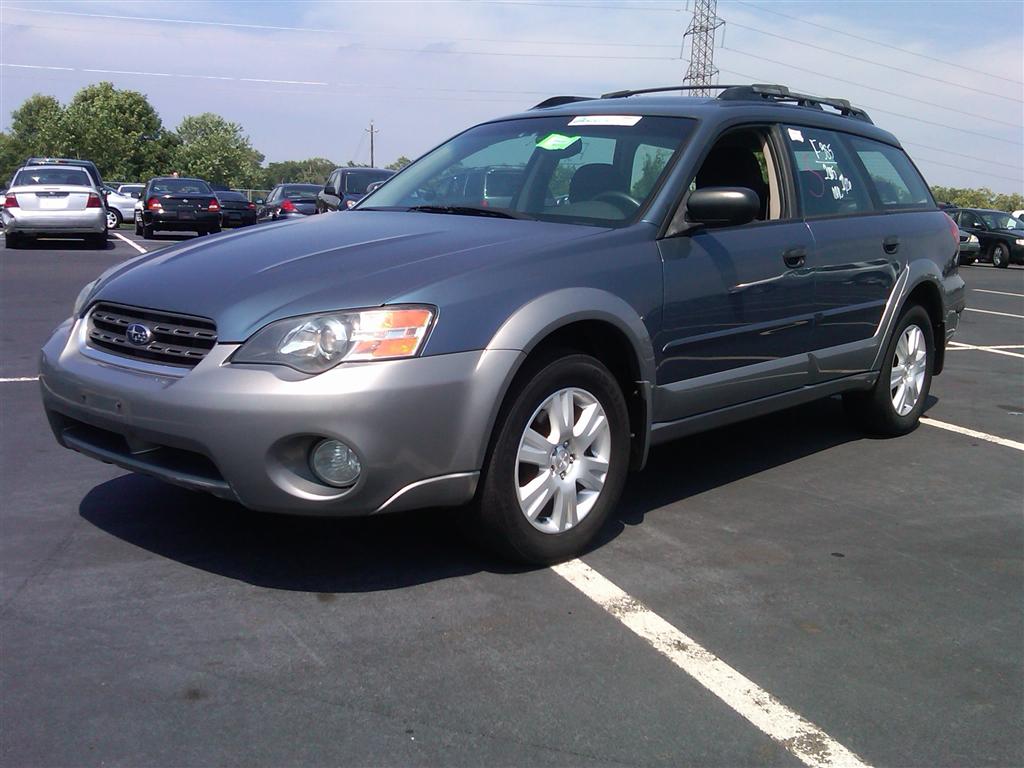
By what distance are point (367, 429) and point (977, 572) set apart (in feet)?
8.04

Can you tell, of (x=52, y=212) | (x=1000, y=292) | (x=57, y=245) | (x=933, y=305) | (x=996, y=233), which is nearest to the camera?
(x=933, y=305)

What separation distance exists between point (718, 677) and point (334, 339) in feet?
5.07

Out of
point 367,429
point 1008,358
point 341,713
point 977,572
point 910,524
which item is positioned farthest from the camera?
point 1008,358

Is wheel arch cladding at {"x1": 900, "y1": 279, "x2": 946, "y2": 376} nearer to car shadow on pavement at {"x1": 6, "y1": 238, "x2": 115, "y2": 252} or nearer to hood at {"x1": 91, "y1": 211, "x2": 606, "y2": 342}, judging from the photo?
hood at {"x1": 91, "y1": 211, "x2": 606, "y2": 342}

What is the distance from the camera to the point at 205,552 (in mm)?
3934

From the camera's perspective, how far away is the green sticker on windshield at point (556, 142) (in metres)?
4.82

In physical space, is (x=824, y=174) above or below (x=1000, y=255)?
above

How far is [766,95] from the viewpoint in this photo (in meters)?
5.48

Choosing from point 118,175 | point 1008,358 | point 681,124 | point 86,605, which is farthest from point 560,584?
point 118,175

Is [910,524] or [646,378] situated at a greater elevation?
[646,378]

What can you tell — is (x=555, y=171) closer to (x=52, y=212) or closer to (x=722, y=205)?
(x=722, y=205)

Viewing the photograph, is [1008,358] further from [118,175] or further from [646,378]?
[118,175]

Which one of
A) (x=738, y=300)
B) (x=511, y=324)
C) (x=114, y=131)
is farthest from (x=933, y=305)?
(x=114, y=131)

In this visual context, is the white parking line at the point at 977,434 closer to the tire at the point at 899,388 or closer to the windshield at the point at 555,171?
the tire at the point at 899,388
